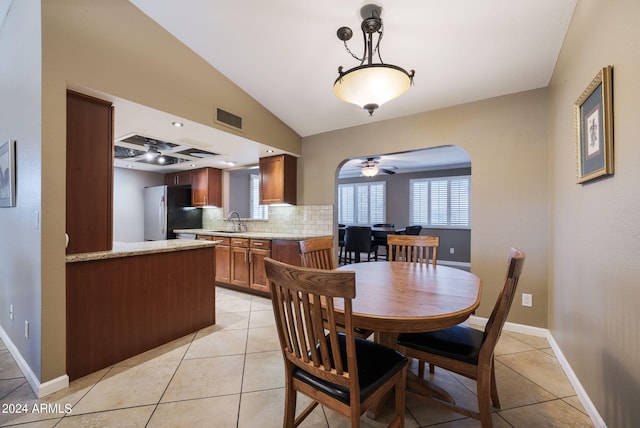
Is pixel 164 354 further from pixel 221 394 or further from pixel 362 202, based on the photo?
pixel 362 202

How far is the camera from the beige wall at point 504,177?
101 inches

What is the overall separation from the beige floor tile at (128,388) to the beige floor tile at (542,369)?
2.57 meters

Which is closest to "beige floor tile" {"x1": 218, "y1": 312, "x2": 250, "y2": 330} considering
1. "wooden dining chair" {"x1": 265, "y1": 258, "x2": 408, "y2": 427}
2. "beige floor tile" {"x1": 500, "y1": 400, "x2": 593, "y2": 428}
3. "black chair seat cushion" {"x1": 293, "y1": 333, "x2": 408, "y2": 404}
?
"wooden dining chair" {"x1": 265, "y1": 258, "x2": 408, "y2": 427}

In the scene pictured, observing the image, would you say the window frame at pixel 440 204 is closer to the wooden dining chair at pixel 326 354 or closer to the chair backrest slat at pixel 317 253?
the chair backrest slat at pixel 317 253

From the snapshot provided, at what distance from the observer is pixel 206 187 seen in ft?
16.0

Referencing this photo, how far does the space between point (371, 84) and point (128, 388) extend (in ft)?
8.29

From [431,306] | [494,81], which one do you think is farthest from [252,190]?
[431,306]

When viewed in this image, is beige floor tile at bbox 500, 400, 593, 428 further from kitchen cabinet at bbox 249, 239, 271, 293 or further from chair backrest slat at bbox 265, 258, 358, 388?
kitchen cabinet at bbox 249, 239, 271, 293

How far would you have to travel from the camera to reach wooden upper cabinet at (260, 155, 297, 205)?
4039 millimetres

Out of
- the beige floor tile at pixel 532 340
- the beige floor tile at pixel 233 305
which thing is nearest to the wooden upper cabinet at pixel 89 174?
the beige floor tile at pixel 233 305

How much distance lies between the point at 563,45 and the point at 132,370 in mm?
4097

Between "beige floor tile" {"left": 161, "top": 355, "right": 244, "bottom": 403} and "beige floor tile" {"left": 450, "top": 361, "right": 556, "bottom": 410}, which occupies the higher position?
"beige floor tile" {"left": 450, "top": 361, "right": 556, "bottom": 410}

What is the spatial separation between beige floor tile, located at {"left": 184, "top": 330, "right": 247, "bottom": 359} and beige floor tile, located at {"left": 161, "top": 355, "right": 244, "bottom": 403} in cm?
8

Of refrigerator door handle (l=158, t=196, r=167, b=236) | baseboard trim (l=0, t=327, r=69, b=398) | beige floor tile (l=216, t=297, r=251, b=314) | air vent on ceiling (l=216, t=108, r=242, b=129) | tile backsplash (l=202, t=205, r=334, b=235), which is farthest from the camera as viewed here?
refrigerator door handle (l=158, t=196, r=167, b=236)
